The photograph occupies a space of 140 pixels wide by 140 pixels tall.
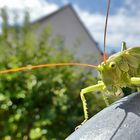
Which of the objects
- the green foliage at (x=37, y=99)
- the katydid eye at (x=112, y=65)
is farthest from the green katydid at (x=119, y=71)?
the green foliage at (x=37, y=99)

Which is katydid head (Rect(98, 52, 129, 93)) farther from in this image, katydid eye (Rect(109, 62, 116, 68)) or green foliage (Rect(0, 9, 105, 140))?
green foliage (Rect(0, 9, 105, 140))

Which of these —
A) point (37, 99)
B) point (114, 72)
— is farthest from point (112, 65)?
point (37, 99)

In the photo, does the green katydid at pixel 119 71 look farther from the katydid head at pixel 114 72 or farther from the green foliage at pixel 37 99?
the green foliage at pixel 37 99

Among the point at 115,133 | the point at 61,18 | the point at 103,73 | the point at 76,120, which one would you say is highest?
the point at 61,18

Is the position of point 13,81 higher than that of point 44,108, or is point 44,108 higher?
point 13,81

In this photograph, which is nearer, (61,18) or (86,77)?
(86,77)

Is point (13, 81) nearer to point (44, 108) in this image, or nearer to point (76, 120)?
point (44, 108)

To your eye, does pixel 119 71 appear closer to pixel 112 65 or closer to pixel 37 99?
pixel 112 65

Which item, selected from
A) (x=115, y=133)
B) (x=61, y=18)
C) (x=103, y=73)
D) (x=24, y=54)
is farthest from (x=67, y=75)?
(x=61, y=18)

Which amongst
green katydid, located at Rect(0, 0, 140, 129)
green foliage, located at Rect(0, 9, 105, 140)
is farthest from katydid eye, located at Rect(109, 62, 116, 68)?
green foliage, located at Rect(0, 9, 105, 140)
